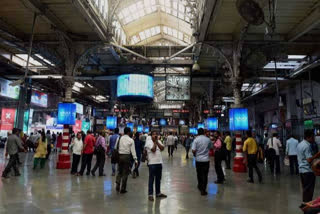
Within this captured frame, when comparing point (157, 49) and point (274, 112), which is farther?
point (274, 112)

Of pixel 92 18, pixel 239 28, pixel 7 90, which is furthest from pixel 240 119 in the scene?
pixel 7 90

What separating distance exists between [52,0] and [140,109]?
30.6 meters

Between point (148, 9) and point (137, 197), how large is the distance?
17704mm

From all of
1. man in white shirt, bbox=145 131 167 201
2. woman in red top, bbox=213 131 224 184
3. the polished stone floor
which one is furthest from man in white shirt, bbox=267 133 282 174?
man in white shirt, bbox=145 131 167 201

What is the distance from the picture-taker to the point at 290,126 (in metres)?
19.1

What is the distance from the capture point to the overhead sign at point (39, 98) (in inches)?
896

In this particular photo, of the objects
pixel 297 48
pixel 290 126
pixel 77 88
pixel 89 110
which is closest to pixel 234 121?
pixel 297 48

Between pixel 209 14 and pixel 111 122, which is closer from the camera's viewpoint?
pixel 209 14

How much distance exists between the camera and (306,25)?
962cm

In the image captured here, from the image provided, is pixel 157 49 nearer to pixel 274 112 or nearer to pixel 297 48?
pixel 297 48

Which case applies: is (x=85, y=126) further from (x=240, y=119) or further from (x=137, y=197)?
(x=137, y=197)

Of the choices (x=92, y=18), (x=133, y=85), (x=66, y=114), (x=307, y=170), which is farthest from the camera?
(x=133, y=85)

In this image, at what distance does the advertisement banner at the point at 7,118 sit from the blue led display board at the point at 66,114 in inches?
431

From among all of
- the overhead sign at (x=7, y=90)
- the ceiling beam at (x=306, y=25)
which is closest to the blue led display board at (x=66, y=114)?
the overhead sign at (x=7, y=90)
